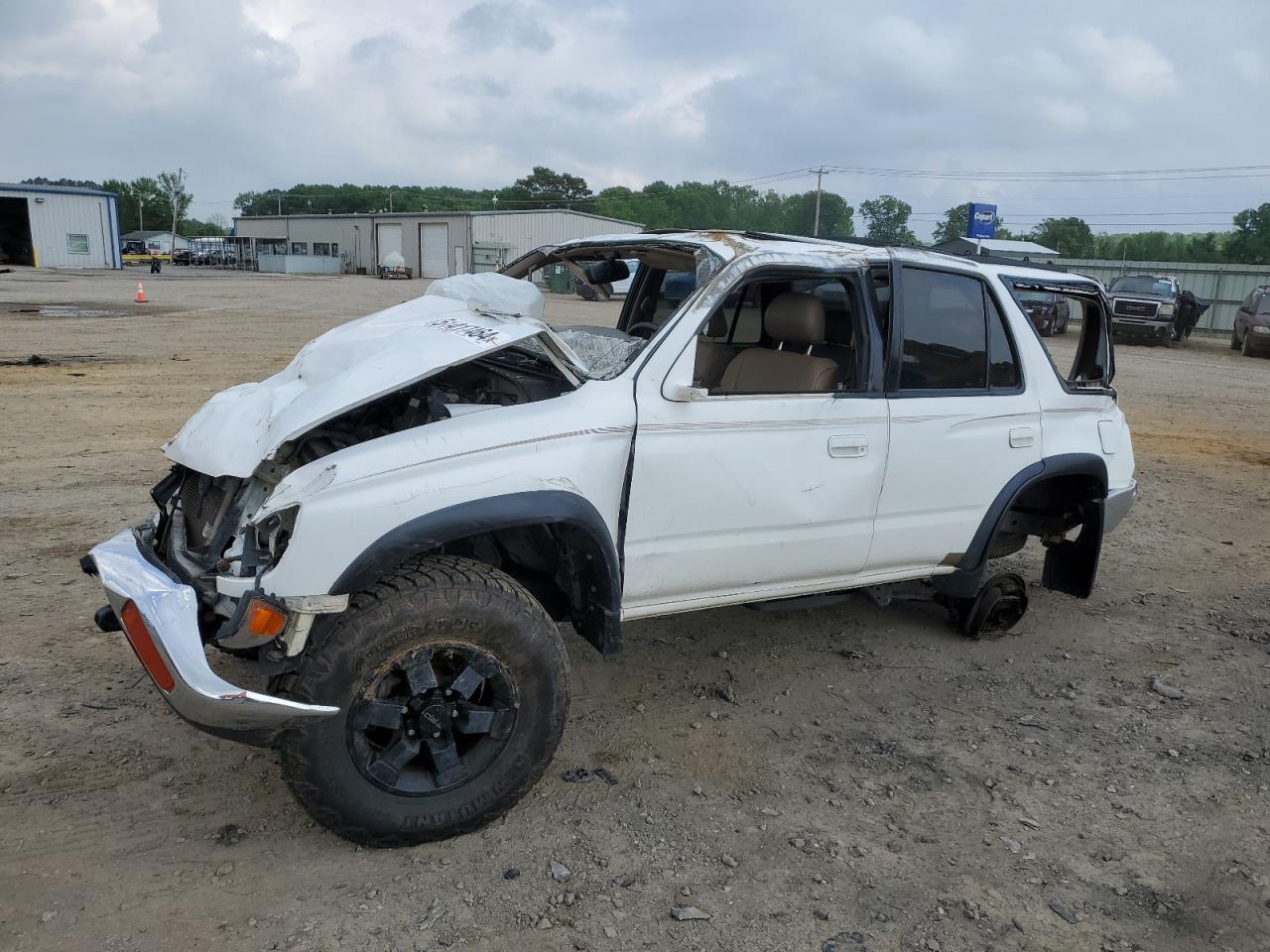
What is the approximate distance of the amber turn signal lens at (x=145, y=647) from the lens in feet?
9.00

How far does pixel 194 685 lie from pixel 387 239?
2373 inches

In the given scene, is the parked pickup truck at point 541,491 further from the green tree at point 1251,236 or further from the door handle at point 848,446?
the green tree at point 1251,236

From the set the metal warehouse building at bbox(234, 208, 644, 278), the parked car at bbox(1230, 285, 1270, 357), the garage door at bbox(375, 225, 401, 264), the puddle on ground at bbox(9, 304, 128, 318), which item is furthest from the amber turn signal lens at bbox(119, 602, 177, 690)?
the garage door at bbox(375, 225, 401, 264)

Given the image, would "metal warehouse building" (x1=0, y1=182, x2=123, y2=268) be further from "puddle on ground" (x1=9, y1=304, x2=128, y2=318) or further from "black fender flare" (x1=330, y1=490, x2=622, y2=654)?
"black fender flare" (x1=330, y1=490, x2=622, y2=654)

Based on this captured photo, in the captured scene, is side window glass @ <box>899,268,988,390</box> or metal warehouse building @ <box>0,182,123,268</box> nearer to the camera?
side window glass @ <box>899,268,988,390</box>

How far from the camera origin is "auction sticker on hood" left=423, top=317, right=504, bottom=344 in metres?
3.35

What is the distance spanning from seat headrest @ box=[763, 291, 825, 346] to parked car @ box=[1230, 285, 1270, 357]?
74.5 ft

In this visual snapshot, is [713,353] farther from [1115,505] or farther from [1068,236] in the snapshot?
[1068,236]

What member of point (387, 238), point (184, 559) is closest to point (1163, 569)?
point (184, 559)

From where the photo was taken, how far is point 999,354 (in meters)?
4.49

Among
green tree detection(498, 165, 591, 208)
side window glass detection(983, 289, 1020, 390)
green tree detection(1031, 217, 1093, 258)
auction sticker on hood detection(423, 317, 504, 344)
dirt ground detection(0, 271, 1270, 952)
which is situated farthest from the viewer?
green tree detection(498, 165, 591, 208)

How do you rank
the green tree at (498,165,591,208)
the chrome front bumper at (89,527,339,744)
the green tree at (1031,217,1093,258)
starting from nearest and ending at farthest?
the chrome front bumper at (89,527,339,744)
the green tree at (1031,217,1093,258)
the green tree at (498,165,591,208)

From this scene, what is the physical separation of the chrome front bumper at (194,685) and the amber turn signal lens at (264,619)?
15cm

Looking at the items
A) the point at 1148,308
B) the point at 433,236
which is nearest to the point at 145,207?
the point at 433,236
